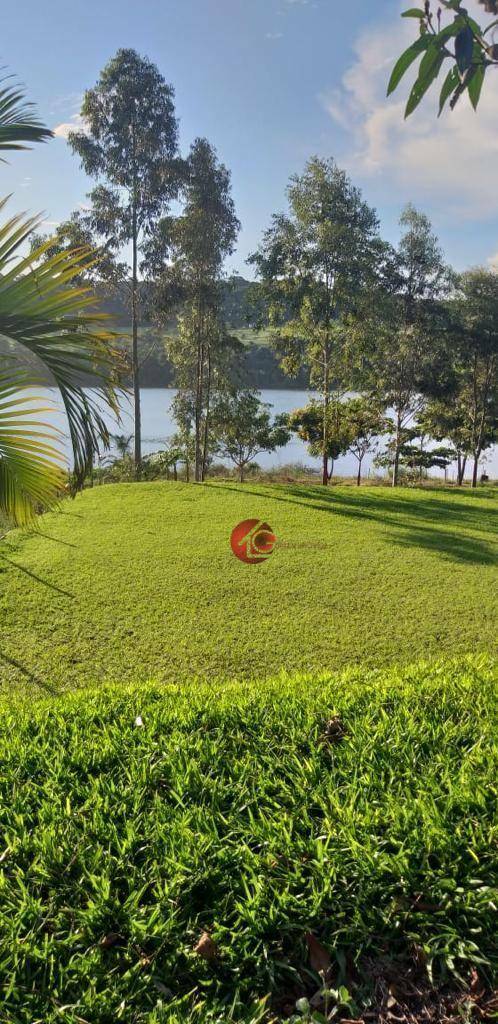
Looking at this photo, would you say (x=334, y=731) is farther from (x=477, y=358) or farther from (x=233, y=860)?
(x=477, y=358)

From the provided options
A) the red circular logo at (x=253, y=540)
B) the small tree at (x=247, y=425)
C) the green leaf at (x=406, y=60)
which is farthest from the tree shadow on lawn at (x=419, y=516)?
the green leaf at (x=406, y=60)

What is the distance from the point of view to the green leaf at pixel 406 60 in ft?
2.51

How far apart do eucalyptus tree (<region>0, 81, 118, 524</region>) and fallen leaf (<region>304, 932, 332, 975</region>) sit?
2090 millimetres

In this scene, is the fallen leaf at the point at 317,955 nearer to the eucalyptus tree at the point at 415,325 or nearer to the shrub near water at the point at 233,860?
the shrub near water at the point at 233,860

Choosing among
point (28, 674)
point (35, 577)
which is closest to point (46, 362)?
point (28, 674)

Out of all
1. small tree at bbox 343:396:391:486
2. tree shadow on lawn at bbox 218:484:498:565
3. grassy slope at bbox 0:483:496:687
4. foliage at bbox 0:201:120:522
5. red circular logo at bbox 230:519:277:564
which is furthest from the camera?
small tree at bbox 343:396:391:486

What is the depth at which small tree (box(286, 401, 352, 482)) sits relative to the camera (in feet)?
47.5

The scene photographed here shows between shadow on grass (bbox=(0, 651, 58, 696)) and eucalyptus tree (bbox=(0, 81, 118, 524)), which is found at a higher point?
eucalyptus tree (bbox=(0, 81, 118, 524))

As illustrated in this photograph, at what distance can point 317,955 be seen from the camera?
1335 mm

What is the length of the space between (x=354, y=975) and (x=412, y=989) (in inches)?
4.9

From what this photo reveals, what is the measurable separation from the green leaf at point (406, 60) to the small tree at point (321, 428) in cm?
1281

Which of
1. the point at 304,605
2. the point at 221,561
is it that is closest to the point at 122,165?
the point at 221,561

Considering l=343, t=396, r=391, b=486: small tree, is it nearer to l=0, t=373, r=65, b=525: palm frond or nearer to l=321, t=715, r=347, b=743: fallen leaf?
l=0, t=373, r=65, b=525: palm frond

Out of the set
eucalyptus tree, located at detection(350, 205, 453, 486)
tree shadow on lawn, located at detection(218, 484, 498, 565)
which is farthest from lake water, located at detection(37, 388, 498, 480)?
tree shadow on lawn, located at detection(218, 484, 498, 565)
